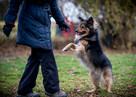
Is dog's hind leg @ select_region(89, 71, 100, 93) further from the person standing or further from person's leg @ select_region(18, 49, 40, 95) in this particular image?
person's leg @ select_region(18, 49, 40, 95)

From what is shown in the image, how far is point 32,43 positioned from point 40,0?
2.41 feet

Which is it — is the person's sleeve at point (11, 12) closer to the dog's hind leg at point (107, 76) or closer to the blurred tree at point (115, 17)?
the dog's hind leg at point (107, 76)

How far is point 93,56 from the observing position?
3629 millimetres

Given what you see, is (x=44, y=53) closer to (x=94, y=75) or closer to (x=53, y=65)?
(x=53, y=65)

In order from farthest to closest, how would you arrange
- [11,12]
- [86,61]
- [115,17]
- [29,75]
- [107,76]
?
[115,17] → [86,61] → [107,76] → [29,75] → [11,12]

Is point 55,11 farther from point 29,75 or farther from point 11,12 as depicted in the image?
point 29,75

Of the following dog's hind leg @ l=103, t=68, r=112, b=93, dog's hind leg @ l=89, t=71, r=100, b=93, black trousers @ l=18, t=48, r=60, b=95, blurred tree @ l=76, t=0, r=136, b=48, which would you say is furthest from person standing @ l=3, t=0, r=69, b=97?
blurred tree @ l=76, t=0, r=136, b=48

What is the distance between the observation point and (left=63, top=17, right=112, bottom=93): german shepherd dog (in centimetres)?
362

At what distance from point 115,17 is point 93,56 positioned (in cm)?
799

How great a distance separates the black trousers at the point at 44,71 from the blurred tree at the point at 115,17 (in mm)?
8821

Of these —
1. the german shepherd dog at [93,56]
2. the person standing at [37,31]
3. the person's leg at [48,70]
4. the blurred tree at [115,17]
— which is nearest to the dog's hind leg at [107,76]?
the german shepherd dog at [93,56]

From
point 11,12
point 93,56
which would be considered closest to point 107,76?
point 93,56

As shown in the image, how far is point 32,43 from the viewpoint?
2.48 metres

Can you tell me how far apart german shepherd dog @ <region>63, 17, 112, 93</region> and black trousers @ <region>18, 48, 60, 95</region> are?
95 centimetres
